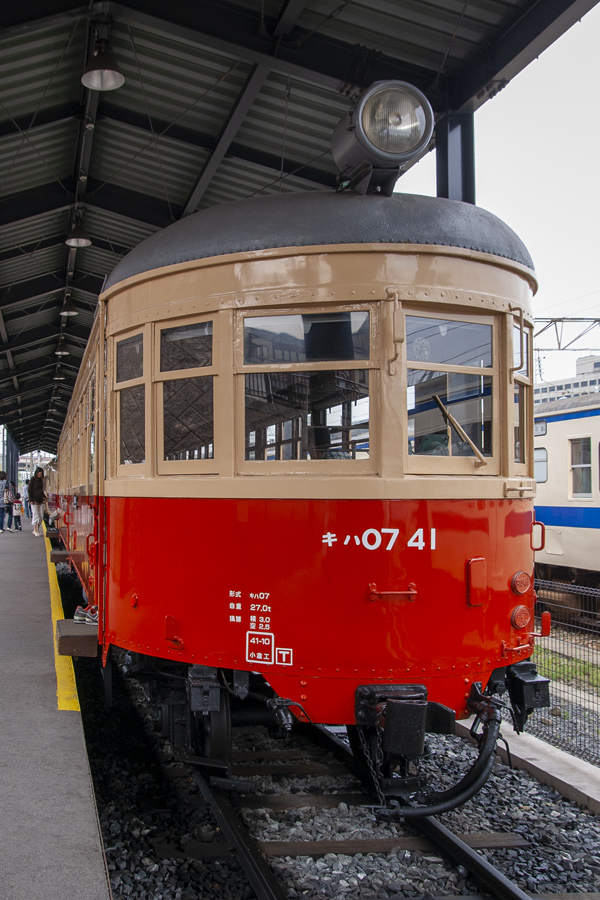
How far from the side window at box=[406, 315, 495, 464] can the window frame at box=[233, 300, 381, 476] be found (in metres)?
0.19

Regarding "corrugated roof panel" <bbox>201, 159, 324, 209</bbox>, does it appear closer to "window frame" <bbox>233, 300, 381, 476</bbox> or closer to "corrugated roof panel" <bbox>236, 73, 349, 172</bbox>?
"corrugated roof panel" <bbox>236, 73, 349, 172</bbox>

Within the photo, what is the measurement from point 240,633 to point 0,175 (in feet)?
30.1

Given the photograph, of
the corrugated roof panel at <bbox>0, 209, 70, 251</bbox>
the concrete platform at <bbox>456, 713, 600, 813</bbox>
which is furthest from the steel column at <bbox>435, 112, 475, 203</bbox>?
the corrugated roof panel at <bbox>0, 209, 70, 251</bbox>

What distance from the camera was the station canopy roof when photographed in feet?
22.6

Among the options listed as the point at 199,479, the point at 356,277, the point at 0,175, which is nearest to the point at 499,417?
the point at 356,277

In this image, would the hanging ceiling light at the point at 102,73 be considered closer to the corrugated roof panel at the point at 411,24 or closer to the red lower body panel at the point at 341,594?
the corrugated roof panel at the point at 411,24

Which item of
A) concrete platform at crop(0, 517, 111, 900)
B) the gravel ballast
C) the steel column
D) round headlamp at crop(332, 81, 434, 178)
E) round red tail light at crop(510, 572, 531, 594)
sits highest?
the steel column

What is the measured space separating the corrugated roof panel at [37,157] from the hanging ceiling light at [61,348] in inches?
438

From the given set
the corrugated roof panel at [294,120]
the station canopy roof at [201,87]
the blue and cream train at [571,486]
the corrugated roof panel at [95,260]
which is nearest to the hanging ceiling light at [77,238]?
the station canopy roof at [201,87]

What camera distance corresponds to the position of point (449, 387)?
3.94 meters

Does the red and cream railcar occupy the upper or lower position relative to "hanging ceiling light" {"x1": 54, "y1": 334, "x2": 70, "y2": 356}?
lower

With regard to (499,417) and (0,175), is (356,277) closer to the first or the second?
(499,417)

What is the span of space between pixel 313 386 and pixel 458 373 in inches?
31.1

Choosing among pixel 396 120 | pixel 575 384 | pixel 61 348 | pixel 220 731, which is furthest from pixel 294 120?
pixel 575 384
